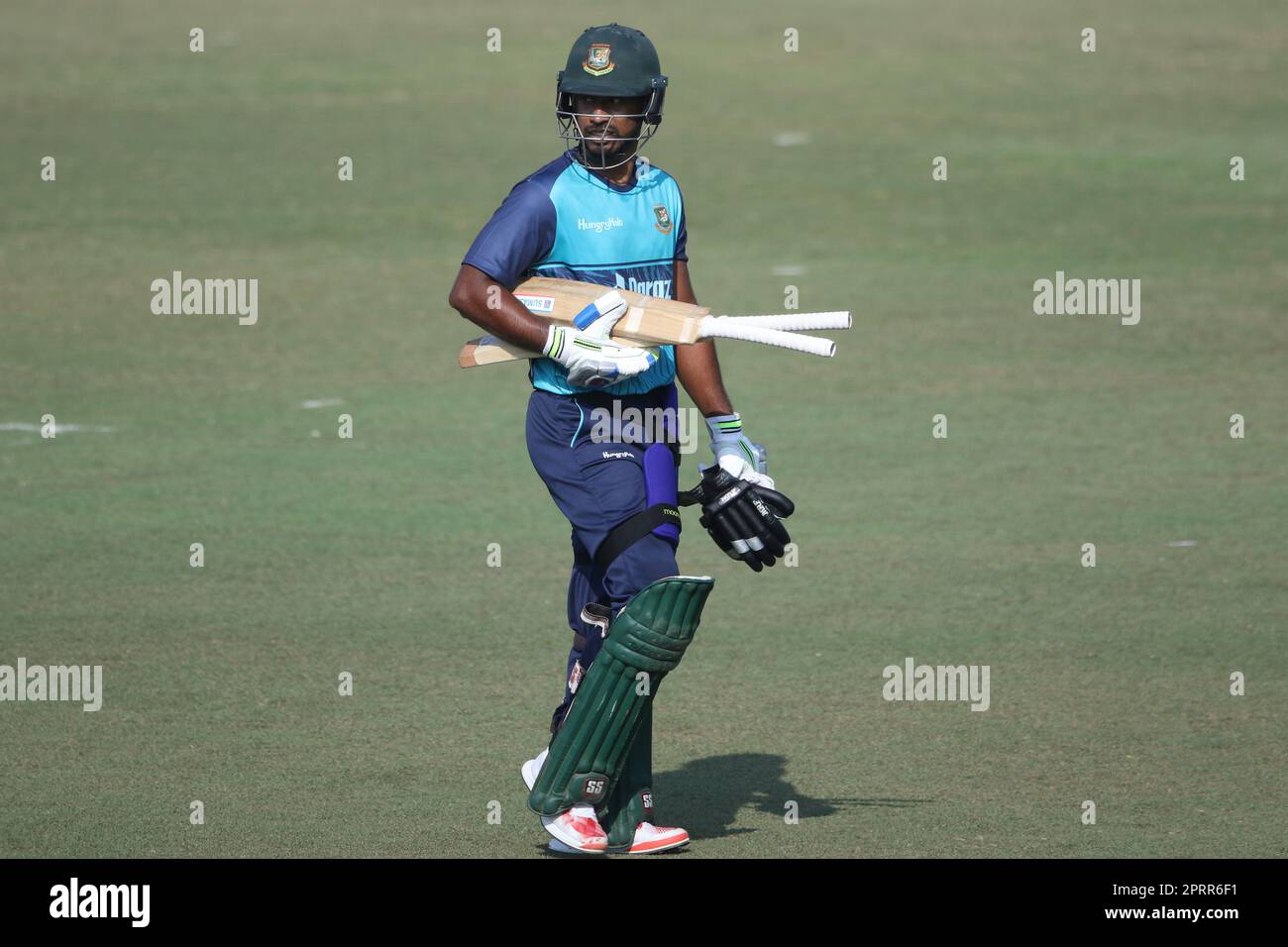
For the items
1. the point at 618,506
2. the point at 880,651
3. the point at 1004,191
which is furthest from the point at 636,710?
the point at 1004,191

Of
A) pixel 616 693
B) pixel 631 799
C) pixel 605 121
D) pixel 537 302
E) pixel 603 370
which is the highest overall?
pixel 605 121

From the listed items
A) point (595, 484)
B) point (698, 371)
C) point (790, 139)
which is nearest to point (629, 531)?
point (595, 484)

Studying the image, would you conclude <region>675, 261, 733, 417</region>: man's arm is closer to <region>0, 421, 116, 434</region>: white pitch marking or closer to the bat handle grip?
the bat handle grip

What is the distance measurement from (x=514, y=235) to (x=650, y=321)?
19.1 inches

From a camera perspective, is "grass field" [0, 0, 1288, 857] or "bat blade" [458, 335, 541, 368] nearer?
"bat blade" [458, 335, 541, 368]

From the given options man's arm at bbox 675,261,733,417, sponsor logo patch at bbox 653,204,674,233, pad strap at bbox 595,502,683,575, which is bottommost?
pad strap at bbox 595,502,683,575

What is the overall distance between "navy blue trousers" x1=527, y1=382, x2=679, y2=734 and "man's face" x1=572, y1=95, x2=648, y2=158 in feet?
2.49

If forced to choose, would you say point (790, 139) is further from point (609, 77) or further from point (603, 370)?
point (603, 370)

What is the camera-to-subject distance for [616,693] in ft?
19.0

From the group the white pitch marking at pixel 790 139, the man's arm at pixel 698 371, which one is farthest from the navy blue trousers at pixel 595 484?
the white pitch marking at pixel 790 139

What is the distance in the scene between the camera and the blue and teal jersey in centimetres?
585

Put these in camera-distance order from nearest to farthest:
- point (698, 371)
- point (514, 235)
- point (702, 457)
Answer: point (514, 235), point (698, 371), point (702, 457)

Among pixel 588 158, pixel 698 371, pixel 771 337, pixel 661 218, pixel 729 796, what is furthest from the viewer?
pixel 729 796

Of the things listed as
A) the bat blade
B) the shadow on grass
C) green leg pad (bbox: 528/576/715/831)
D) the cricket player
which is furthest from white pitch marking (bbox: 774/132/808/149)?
green leg pad (bbox: 528/576/715/831)
